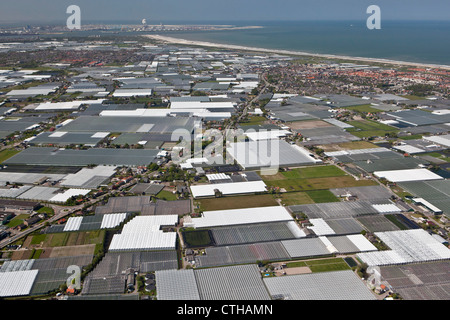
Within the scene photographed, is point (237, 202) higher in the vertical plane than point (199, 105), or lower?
lower

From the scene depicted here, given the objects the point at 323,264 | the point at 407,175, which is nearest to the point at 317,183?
the point at 407,175

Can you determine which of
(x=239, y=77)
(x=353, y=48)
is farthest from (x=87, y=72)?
(x=353, y=48)

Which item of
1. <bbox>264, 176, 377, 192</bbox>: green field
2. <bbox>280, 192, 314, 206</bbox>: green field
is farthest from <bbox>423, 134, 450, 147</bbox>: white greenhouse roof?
<bbox>280, 192, 314, 206</bbox>: green field

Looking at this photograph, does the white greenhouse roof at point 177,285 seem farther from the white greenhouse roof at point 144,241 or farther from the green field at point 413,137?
the green field at point 413,137

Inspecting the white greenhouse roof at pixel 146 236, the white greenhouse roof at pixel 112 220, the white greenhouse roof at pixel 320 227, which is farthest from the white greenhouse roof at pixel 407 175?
the white greenhouse roof at pixel 112 220

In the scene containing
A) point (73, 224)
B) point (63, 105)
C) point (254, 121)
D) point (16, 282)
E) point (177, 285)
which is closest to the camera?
point (177, 285)

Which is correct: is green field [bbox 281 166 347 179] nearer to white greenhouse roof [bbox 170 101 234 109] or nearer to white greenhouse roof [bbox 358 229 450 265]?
white greenhouse roof [bbox 358 229 450 265]

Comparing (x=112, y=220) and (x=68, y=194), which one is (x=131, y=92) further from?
(x=112, y=220)
